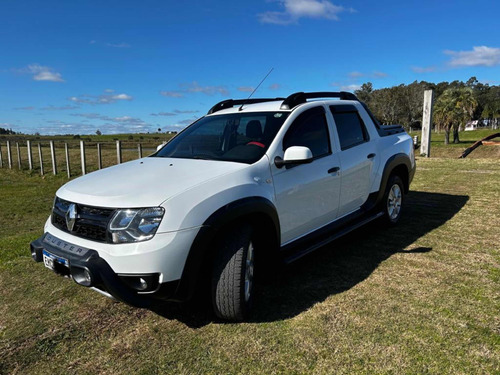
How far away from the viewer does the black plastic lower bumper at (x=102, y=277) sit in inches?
102

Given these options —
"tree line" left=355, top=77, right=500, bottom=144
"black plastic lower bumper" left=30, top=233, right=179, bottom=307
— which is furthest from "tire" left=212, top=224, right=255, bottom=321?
"tree line" left=355, top=77, right=500, bottom=144

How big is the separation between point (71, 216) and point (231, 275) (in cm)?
129

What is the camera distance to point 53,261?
288 centimetres

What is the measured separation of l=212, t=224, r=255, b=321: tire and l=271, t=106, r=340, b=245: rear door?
591 mm

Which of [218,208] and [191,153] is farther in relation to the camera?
[191,153]

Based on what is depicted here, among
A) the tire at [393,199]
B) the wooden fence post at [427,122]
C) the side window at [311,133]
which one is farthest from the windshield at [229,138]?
the wooden fence post at [427,122]

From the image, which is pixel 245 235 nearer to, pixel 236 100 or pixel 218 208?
pixel 218 208

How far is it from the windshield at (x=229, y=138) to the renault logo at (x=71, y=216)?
1.23m

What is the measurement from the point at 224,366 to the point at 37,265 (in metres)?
2.88

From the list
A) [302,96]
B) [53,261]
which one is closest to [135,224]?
[53,261]

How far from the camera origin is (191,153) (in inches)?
155

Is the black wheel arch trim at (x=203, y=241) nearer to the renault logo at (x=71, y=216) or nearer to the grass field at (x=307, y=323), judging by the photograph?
the grass field at (x=307, y=323)

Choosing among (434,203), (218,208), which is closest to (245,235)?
(218,208)

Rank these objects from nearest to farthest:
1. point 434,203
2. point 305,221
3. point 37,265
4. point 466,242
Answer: point 305,221 < point 37,265 < point 466,242 < point 434,203
